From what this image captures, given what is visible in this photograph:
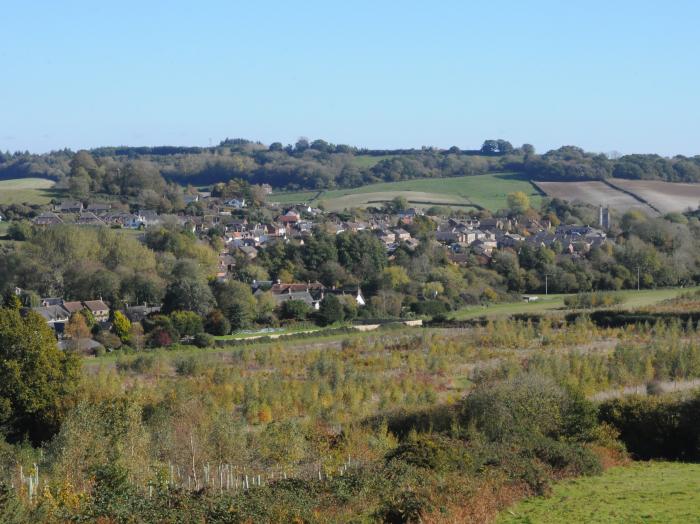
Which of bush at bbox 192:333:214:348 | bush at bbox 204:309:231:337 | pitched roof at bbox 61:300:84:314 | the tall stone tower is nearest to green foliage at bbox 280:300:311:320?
bush at bbox 204:309:231:337

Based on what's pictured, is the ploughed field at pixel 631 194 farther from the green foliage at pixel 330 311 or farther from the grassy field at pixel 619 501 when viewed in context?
the grassy field at pixel 619 501

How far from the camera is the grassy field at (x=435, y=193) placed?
88062 millimetres

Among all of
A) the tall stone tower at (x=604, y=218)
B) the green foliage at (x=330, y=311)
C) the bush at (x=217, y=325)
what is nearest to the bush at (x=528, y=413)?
the bush at (x=217, y=325)

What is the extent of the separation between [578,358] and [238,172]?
268ft

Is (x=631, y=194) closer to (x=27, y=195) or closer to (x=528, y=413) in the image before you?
(x=27, y=195)

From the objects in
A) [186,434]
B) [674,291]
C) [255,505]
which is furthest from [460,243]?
[255,505]

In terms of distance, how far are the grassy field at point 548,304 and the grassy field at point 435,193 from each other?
34634mm

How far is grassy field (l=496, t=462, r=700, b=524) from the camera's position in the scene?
43.1ft

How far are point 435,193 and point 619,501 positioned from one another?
79519 mm

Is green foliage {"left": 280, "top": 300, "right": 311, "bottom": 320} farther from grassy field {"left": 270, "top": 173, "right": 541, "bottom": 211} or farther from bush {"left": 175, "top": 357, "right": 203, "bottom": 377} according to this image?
grassy field {"left": 270, "top": 173, "right": 541, "bottom": 211}

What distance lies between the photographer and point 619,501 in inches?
554

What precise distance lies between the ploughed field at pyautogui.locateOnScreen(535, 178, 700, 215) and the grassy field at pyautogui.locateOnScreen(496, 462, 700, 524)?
64495 mm

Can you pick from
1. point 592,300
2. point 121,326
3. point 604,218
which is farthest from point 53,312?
point 604,218

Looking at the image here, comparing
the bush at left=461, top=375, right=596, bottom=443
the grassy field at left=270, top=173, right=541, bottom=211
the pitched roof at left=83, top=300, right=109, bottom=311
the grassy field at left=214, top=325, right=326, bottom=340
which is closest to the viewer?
the bush at left=461, top=375, right=596, bottom=443
